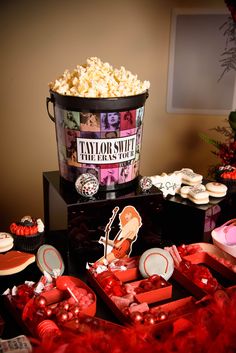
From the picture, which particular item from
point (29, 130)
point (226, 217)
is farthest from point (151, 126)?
point (226, 217)

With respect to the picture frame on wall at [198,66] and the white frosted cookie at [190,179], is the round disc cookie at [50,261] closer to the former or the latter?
the white frosted cookie at [190,179]

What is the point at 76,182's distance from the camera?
985mm

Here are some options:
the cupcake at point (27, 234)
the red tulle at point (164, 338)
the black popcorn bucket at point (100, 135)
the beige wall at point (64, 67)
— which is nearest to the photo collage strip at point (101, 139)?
the black popcorn bucket at point (100, 135)

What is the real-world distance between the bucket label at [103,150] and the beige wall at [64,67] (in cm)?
82

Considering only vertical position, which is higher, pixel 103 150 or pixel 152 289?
pixel 103 150

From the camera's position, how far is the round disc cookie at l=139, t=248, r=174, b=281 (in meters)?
0.95

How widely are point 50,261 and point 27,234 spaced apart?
0.09 m

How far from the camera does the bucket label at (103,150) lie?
98 cm

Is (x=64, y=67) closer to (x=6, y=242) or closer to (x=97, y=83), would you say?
(x=97, y=83)

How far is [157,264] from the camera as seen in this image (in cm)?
96

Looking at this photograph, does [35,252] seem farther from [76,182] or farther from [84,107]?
[84,107]

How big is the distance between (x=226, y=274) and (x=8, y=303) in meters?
0.51

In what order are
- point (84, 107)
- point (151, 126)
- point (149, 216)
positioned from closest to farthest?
point (84, 107), point (149, 216), point (151, 126)

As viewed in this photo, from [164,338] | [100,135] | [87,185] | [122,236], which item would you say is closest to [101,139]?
[100,135]
